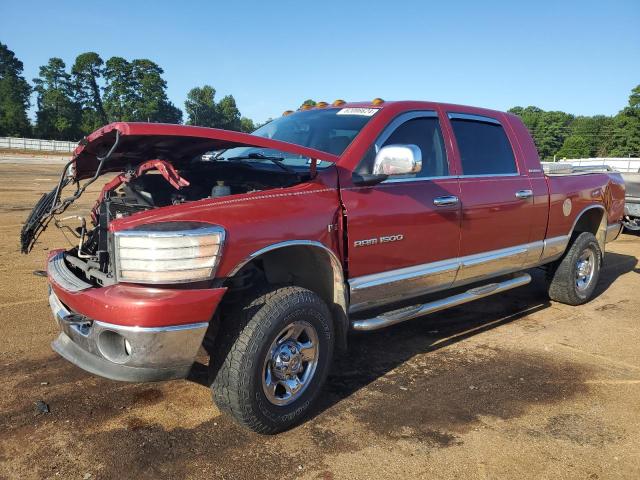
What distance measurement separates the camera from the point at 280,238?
296 centimetres

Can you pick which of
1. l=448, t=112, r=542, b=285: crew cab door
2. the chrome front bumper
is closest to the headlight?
the chrome front bumper

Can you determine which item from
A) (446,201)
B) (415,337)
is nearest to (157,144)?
(446,201)

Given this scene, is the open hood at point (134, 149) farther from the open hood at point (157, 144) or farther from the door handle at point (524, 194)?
the door handle at point (524, 194)

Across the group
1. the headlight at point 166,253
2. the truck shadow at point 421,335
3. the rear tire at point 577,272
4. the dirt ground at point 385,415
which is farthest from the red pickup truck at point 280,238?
the rear tire at point 577,272

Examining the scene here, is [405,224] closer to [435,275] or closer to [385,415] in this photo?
[435,275]

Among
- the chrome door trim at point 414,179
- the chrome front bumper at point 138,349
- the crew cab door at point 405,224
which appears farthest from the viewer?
the chrome door trim at point 414,179

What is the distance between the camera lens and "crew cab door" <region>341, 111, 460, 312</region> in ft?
11.2

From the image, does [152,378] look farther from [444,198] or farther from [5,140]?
[5,140]

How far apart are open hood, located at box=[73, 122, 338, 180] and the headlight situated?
53 cm

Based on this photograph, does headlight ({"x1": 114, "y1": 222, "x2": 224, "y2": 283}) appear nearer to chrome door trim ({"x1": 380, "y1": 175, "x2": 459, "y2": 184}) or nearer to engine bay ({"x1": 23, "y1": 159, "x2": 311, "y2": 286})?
engine bay ({"x1": 23, "y1": 159, "x2": 311, "y2": 286})

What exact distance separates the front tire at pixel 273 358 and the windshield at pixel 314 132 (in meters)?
1.04

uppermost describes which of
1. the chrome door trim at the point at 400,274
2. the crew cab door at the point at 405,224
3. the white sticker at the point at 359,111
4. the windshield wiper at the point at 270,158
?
the white sticker at the point at 359,111

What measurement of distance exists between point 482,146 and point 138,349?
331 centimetres

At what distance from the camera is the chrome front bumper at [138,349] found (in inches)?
101
